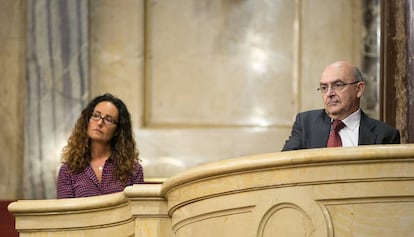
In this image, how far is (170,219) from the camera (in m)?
3.80

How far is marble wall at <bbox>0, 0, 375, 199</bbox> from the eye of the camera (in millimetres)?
6879

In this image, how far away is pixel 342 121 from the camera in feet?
14.2

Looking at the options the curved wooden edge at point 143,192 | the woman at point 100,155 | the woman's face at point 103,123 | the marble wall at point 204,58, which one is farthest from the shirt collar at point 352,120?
the marble wall at point 204,58

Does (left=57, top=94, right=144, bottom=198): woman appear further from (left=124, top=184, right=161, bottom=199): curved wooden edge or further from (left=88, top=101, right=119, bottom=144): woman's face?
(left=124, top=184, right=161, bottom=199): curved wooden edge

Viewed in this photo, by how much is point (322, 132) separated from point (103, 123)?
127 cm

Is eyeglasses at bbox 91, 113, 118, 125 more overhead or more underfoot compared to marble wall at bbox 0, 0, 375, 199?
more underfoot

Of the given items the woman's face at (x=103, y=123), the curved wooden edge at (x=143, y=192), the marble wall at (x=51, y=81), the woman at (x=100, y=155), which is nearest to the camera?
the curved wooden edge at (x=143, y=192)

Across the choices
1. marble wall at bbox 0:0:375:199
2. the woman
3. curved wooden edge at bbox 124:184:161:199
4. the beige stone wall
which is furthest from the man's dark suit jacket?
the beige stone wall

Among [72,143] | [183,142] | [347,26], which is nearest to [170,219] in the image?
[72,143]

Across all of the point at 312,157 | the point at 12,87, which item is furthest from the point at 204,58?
the point at 312,157

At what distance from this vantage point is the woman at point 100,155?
480 centimetres

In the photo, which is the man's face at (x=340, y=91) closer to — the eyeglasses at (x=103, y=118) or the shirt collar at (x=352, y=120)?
the shirt collar at (x=352, y=120)

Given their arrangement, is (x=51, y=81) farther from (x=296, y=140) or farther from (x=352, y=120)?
(x=352, y=120)

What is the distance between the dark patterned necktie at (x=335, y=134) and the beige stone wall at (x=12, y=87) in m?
3.14
